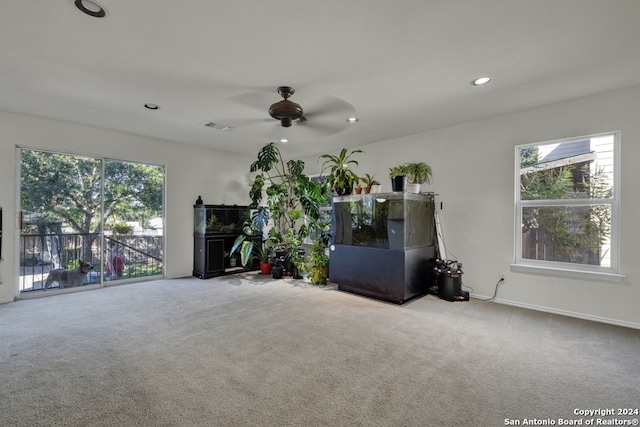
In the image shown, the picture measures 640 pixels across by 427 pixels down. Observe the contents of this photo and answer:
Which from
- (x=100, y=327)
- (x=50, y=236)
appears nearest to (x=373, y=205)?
(x=100, y=327)

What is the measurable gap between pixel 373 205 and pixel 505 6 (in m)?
2.59

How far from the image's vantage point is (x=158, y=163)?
16.0 ft

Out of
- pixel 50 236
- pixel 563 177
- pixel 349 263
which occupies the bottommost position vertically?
pixel 349 263

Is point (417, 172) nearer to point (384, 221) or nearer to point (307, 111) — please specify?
point (384, 221)

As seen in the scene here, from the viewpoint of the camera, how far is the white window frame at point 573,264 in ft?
9.65

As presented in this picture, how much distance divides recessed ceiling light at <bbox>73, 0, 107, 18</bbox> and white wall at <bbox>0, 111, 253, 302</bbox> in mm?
3086

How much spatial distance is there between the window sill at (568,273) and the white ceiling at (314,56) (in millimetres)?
1924

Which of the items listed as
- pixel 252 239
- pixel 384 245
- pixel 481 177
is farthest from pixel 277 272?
pixel 481 177

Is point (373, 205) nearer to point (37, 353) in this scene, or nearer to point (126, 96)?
point (126, 96)

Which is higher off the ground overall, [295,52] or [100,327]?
[295,52]

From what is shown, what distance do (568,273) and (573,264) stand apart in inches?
6.1

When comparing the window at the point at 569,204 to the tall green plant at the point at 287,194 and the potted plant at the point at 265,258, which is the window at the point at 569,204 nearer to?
the tall green plant at the point at 287,194

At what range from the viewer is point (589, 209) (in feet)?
10.3

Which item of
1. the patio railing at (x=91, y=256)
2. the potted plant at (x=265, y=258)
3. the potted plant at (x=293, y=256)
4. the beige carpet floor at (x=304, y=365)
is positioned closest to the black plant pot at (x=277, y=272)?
the potted plant at (x=293, y=256)
